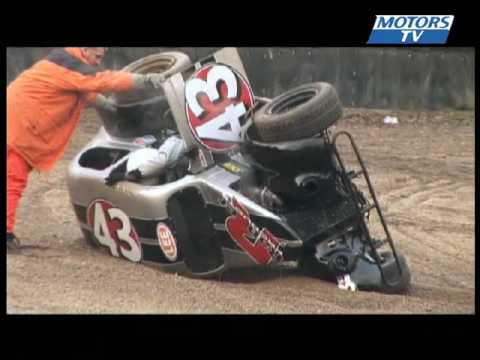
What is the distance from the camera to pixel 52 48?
27.9ft

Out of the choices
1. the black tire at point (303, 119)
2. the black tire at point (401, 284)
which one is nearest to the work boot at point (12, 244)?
the black tire at point (303, 119)

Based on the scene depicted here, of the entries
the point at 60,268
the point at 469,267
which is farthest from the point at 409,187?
the point at 60,268

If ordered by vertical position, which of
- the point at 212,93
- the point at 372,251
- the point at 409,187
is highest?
the point at 212,93

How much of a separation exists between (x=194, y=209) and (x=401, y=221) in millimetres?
3444

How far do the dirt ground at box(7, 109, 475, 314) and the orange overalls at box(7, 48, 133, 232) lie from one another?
0.52 metres

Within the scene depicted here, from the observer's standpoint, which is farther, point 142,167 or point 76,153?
point 76,153

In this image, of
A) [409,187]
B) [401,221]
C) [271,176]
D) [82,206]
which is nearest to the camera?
[271,176]

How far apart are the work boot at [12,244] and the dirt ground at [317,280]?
10 cm

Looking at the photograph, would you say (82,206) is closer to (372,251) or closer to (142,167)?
(142,167)

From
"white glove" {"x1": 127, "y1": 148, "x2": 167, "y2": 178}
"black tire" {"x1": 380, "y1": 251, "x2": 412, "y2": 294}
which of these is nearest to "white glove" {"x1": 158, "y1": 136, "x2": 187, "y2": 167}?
"white glove" {"x1": 127, "y1": 148, "x2": 167, "y2": 178}

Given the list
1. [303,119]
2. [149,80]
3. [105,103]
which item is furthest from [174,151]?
[303,119]

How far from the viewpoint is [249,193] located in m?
8.28
